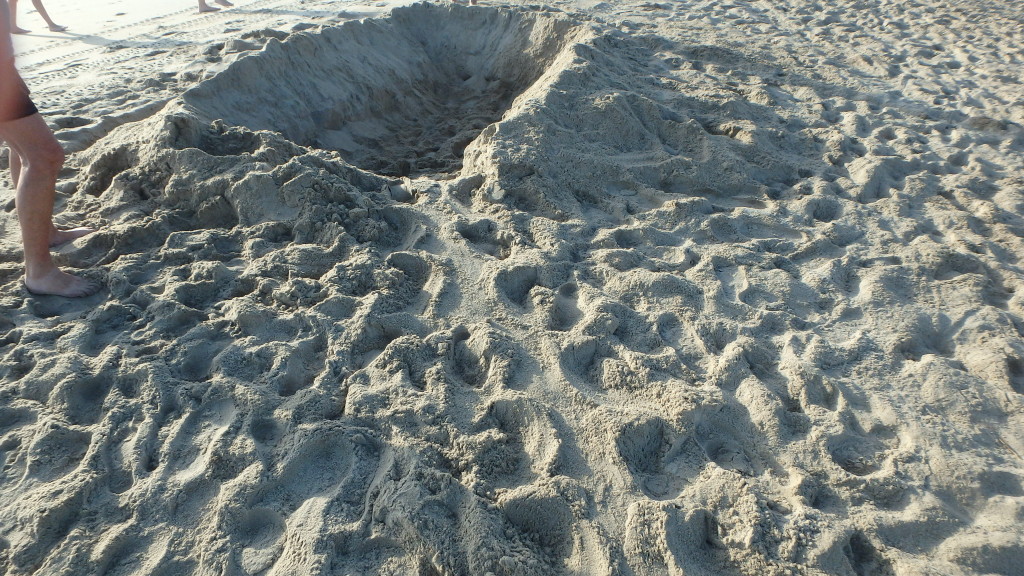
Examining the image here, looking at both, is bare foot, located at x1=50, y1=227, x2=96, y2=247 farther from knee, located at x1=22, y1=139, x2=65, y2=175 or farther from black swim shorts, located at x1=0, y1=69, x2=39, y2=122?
black swim shorts, located at x1=0, y1=69, x2=39, y2=122

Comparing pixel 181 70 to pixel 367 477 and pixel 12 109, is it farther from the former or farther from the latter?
pixel 367 477

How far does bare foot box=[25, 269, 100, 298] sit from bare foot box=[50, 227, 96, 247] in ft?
0.88

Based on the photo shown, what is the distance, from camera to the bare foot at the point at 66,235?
2.45 metres

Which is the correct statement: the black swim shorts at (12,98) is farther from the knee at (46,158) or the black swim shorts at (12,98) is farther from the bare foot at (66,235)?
the bare foot at (66,235)

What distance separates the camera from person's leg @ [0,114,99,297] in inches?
86.4

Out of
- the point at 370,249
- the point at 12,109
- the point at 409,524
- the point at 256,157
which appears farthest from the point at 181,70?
the point at 409,524

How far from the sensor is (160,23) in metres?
6.54

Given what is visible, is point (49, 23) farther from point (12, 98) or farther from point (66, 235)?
point (12, 98)

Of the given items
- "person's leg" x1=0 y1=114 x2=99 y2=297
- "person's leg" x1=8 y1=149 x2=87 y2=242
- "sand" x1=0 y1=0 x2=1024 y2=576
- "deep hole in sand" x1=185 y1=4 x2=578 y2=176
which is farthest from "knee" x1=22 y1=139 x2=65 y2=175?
"deep hole in sand" x1=185 y1=4 x2=578 y2=176

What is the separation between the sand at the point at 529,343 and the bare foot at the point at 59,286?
37 mm

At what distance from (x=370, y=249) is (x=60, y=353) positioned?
1.13 m

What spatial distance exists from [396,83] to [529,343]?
3.53 meters

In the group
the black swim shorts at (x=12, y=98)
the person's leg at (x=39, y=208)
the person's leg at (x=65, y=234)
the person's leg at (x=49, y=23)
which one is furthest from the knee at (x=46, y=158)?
the person's leg at (x=49, y=23)

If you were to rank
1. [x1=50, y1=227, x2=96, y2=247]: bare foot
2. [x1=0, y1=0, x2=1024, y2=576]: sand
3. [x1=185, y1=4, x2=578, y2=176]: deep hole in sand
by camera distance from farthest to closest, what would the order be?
[x1=185, y1=4, x2=578, y2=176]: deep hole in sand
[x1=50, y1=227, x2=96, y2=247]: bare foot
[x1=0, y1=0, x2=1024, y2=576]: sand
